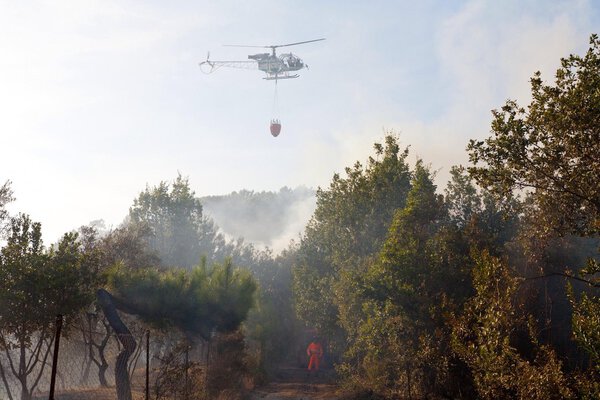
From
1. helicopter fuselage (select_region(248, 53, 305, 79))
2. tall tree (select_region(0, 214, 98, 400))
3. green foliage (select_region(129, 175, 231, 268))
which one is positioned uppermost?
helicopter fuselage (select_region(248, 53, 305, 79))

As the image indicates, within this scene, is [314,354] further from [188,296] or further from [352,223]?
[188,296]

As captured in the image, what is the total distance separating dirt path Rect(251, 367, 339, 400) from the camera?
3164cm

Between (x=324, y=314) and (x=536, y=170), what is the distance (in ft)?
111

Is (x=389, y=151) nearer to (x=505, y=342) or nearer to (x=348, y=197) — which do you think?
A: (x=348, y=197)

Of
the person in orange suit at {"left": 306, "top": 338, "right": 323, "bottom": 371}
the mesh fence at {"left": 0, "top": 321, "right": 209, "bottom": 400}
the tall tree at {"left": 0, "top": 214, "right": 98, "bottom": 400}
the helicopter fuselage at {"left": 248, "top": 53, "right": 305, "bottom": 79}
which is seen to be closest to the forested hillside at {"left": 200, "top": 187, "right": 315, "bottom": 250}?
the helicopter fuselage at {"left": 248, "top": 53, "right": 305, "bottom": 79}

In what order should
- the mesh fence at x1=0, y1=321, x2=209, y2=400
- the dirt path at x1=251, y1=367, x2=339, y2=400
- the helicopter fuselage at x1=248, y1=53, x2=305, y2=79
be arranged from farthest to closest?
1. the helicopter fuselage at x1=248, y1=53, x2=305, y2=79
2. the dirt path at x1=251, y1=367, x2=339, y2=400
3. the mesh fence at x1=0, y1=321, x2=209, y2=400

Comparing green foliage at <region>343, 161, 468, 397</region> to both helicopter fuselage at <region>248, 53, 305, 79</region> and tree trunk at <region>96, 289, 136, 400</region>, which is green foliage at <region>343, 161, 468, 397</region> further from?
helicopter fuselage at <region>248, 53, 305, 79</region>

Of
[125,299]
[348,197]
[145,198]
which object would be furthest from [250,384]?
[145,198]

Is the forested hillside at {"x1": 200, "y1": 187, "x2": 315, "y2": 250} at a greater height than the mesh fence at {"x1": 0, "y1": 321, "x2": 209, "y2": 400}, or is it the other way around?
the forested hillside at {"x1": 200, "y1": 187, "x2": 315, "y2": 250}

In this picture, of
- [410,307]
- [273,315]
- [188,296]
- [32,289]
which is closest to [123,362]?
[32,289]

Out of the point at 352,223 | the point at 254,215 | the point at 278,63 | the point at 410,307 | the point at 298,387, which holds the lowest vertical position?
the point at 298,387

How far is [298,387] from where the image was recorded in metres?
37.1

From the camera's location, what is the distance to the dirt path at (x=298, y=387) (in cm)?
3164

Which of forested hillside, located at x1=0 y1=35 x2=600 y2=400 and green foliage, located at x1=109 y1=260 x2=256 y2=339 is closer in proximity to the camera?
forested hillside, located at x1=0 y1=35 x2=600 y2=400
